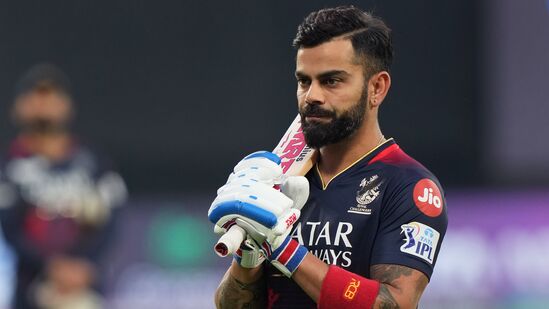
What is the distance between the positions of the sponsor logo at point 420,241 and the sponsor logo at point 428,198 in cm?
5

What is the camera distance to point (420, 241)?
3.94m

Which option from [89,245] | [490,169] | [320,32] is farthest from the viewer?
[490,169]

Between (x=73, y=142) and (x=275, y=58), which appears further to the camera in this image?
(x=275, y=58)

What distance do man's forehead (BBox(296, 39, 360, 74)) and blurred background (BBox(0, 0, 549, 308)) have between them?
618 centimetres

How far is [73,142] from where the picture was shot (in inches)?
326

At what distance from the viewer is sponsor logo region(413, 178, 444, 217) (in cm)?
399

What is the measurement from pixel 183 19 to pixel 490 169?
8.72ft

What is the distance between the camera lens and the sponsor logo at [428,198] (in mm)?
3990

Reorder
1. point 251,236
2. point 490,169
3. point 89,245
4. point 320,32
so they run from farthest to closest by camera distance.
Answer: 1. point 490,169
2. point 89,245
3. point 320,32
4. point 251,236

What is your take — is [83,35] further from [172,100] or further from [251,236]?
[251,236]

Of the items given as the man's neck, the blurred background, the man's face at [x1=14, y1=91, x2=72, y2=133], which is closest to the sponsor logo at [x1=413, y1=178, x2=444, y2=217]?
the man's neck

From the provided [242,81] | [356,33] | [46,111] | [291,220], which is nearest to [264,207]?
[291,220]

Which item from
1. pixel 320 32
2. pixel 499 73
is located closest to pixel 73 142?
pixel 499 73

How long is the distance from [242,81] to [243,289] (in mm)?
6392
